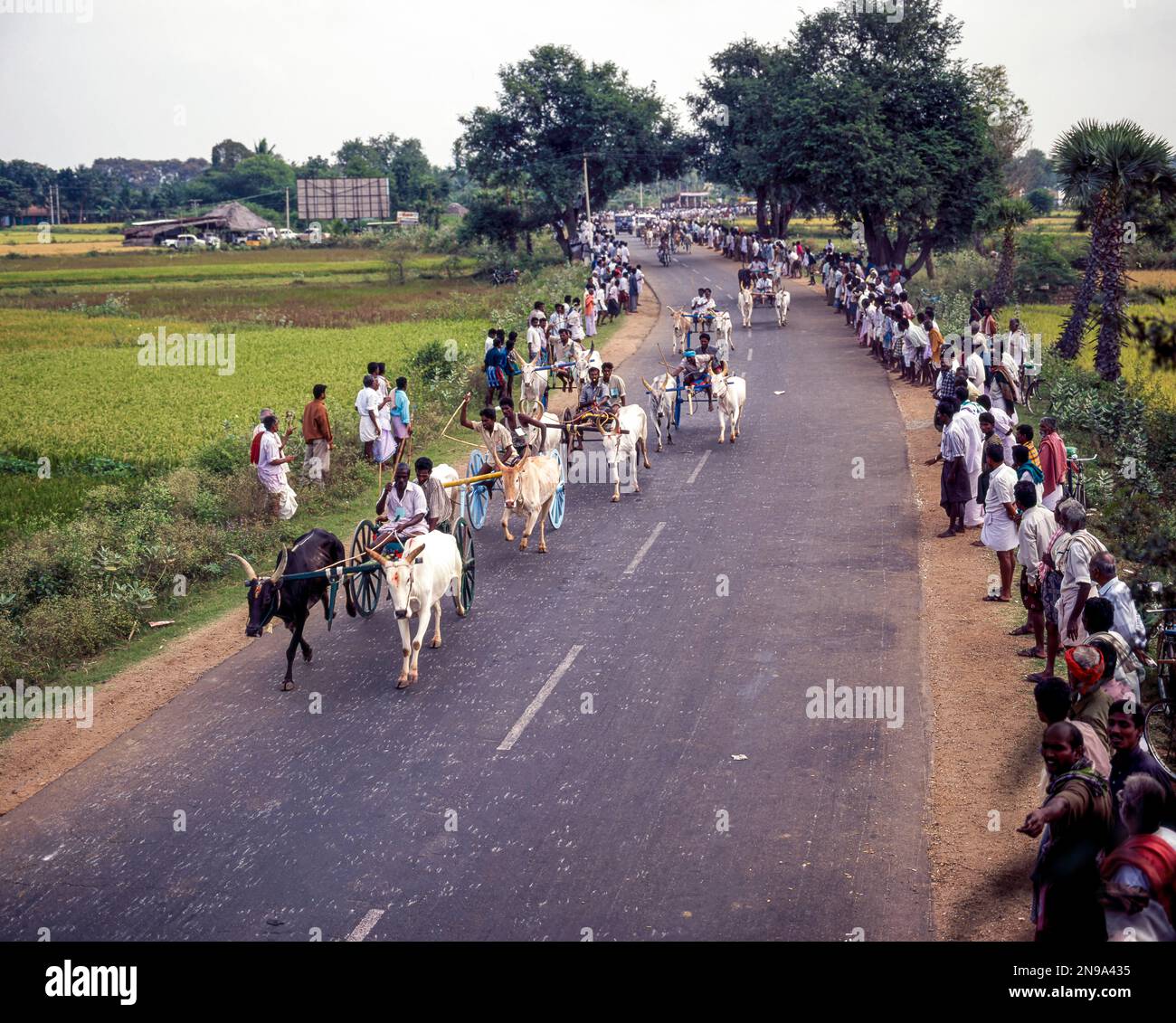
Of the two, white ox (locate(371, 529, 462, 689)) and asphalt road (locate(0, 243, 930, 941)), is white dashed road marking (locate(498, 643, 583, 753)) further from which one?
white ox (locate(371, 529, 462, 689))

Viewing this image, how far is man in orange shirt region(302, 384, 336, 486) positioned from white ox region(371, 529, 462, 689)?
6.86m

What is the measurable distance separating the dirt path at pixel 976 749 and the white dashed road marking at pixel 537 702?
3577 millimetres

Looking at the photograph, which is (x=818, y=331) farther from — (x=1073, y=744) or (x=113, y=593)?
(x=1073, y=744)

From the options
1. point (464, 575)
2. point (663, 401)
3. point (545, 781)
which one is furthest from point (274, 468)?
point (545, 781)

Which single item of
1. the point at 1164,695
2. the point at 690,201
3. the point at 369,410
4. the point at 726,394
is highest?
the point at 690,201

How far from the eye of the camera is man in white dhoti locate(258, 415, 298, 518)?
17312mm

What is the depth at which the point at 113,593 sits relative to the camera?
14.2 meters

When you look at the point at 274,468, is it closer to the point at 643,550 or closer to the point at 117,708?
the point at 643,550

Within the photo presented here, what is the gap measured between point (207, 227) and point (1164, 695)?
106585 millimetres

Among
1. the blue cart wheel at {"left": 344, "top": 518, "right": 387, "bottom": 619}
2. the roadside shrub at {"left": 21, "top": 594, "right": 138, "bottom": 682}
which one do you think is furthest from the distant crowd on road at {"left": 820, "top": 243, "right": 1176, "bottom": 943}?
the roadside shrub at {"left": 21, "top": 594, "right": 138, "bottom": 682}

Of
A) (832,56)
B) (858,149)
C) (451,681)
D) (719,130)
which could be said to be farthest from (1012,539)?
(719,130)

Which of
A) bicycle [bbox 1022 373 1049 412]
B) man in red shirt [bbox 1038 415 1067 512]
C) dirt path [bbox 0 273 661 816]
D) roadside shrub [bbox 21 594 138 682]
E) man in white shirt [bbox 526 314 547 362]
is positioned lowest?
dirt path [bbox 0 273 661 816]

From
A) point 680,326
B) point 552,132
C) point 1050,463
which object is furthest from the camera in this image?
point 552,132

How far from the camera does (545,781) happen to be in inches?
384
